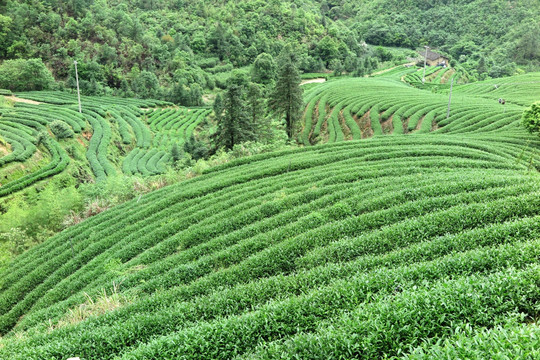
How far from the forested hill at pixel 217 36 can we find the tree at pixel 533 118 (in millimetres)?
73611

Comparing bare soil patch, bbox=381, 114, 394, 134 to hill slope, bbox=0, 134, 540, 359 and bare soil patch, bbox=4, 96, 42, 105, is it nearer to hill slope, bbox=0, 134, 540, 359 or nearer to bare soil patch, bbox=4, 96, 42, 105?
hill slope, bbox=0, 134, 540, 359

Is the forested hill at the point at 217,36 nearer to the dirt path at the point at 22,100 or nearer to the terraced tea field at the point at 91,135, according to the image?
the terraced tea field at the point at 91,135

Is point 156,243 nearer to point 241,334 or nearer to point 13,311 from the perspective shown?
point 13,311

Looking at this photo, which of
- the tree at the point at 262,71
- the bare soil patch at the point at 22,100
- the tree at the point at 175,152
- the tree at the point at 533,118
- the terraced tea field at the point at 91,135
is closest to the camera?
the tree at the point at 533,118

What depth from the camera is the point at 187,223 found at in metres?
14.2

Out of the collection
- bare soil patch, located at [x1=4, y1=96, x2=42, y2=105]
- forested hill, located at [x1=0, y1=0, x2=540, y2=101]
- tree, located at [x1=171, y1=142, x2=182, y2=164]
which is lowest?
tree, located at [x1=171, y1=142, x2=182, y2=164]

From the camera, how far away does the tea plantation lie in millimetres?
4801

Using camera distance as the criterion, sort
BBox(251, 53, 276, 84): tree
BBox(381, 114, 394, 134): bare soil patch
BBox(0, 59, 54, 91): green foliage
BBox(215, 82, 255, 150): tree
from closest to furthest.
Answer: BBox(215, 82, 255, 150): tree < BBox(381, 114, 394, 134): bare soil patch < BBox(0, 59, 54, 91): green foliage < BBox(251, 53, 276, 84): tree

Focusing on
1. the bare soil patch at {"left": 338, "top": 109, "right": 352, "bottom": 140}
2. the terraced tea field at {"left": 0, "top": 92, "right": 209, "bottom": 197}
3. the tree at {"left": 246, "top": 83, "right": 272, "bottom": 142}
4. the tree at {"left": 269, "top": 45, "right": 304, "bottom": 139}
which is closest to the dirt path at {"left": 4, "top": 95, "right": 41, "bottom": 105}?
the terraced tea field at {"left": 0, "top": 92, "right": 209, "bottom": 197}

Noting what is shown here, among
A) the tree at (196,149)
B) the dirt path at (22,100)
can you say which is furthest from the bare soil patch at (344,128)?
the dirt path at (22,100)

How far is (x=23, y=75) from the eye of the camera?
58.6 meters

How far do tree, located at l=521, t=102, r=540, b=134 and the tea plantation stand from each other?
98cm

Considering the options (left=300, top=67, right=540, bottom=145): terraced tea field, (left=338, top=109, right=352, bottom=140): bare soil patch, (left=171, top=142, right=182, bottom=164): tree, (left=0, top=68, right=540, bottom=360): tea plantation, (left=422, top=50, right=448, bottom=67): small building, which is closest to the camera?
(left=0, top=68, right=540, bottom=360): tea plantation

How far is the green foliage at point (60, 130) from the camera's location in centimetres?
4038
